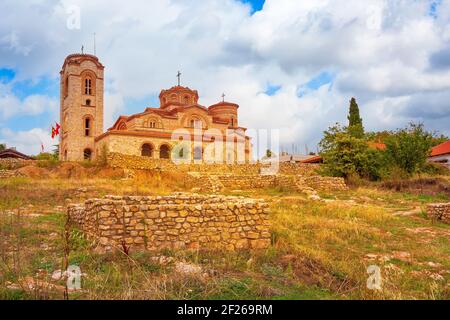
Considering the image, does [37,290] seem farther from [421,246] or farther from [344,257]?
[421,246]

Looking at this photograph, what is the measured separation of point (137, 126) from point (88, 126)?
5.03 metres

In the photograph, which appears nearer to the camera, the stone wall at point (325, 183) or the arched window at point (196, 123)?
the stone wall at point (325, 183)

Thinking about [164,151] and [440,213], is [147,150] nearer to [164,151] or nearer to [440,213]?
[164,151]

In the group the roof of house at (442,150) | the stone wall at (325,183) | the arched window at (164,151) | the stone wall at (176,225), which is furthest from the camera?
the roof of house at (442,150)

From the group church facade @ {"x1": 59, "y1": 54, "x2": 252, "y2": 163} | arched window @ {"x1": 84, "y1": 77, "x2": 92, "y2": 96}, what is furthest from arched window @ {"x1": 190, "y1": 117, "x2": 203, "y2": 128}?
arched window @ {"x1": 84, "y1": 77, "x2": 92, "y2": 96}

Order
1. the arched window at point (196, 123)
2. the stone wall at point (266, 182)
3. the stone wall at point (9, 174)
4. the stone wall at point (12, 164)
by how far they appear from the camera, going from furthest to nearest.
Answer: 1. the arched window at point (196, 123)
2. the stone wall at point (12, 164)
3. the stone wall at point (9, 174)
4. the stone wall at point (266, 182)

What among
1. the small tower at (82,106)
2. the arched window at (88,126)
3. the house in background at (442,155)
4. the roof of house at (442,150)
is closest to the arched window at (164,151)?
the small tower at (82,106)

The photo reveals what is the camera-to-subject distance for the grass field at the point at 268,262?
16.7 ft

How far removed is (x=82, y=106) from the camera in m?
38.2

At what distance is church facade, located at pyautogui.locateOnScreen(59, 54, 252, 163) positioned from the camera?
35.8 metres

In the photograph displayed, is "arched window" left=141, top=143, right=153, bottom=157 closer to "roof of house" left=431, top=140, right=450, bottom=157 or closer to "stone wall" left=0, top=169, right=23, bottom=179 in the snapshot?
"stone wall" left=0, top=169, right=23, bottom=179

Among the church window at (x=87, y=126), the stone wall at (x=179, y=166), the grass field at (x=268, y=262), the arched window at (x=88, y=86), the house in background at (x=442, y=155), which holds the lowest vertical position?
the grass field at (x=268, y=262)

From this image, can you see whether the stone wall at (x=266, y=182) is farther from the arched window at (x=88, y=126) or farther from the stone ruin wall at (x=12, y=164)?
the arched window at (x=88, y=126)
